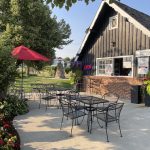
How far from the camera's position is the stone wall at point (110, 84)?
45.0 feet

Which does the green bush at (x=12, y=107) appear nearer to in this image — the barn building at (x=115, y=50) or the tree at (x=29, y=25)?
the barn building at (x=115, y=50)

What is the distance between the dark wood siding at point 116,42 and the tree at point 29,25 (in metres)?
3.34

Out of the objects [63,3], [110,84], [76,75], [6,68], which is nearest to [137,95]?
[110,84]

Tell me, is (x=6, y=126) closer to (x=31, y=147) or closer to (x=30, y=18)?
(x=31, y=147)

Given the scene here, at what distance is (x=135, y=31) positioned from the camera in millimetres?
13281

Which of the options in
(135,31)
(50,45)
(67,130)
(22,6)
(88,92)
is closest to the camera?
(67,130)

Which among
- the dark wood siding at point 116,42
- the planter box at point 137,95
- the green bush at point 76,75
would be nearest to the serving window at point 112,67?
the dark wood siding at point 116,42

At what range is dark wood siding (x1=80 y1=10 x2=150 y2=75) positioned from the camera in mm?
13148

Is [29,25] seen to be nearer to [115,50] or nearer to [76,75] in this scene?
[76,75]

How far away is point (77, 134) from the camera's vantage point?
7.07 metres

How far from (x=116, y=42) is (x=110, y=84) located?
2.43 metres

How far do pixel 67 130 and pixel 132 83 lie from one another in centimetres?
688

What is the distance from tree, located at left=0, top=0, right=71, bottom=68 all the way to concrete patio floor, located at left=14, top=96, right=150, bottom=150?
8978mm

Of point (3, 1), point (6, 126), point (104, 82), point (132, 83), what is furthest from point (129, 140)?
point (3, 1)
